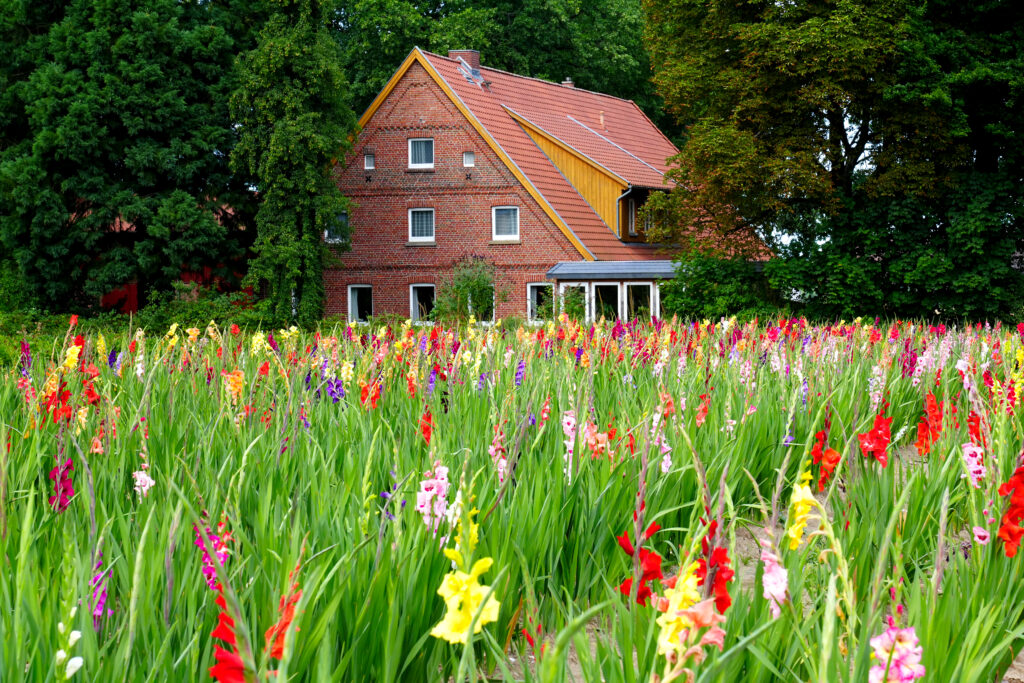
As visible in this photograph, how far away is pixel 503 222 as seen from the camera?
3019 centimetres

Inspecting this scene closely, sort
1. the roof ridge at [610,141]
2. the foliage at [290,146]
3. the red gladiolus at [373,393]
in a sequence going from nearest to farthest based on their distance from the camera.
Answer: the red gladiolus at [373,393] < the foliage at [290,146] < the roof ridge at [610,141]

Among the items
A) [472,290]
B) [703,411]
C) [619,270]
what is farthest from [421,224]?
[703,411]

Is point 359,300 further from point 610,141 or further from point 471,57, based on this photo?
point 610,141

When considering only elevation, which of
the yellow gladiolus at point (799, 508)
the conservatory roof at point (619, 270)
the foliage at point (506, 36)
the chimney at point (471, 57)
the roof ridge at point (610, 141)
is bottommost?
the yellow gladiolus at point (799, 508)

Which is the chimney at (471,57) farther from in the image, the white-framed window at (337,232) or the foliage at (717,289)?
the foliage at (717,289)

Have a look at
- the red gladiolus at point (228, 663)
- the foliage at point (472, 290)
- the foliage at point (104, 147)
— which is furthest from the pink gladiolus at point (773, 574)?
the foliage at point (104, 147)

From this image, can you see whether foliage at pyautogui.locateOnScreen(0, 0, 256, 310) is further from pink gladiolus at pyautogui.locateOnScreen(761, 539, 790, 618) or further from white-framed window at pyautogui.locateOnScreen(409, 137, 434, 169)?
pink gladiolus at pyautogui.locateOnScreen(761, 539, 790, 618)

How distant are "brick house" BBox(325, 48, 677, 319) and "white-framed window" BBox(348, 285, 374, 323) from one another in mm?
30

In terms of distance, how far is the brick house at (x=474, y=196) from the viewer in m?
29.4

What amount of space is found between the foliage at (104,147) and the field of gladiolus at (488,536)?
71.5 ft

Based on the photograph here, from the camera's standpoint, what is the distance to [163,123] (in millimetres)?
26922

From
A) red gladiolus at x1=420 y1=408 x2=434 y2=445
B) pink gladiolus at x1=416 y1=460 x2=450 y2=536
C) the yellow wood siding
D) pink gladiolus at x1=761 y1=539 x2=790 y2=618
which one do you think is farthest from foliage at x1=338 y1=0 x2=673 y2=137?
pink gladiolus at x1=761 y1=539 x2=790 y2=618

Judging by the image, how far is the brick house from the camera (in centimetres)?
2938

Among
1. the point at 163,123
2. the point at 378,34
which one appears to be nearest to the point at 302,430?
the point at 163,123
